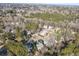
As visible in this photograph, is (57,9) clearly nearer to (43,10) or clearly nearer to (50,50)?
(43,10)

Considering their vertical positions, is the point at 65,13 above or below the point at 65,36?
above

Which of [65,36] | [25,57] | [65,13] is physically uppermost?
[65,13]

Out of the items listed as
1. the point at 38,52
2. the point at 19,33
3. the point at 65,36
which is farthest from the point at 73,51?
the point at 19,33

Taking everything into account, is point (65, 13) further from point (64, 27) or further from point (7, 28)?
point (7, 28)

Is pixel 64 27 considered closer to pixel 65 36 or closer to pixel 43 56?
pixel 65 36

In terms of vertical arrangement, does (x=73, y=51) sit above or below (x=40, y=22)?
below

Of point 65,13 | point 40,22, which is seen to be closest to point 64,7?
point 65,13

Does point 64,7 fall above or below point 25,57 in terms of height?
above

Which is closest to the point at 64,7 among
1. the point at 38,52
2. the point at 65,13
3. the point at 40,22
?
the point at 65,13
